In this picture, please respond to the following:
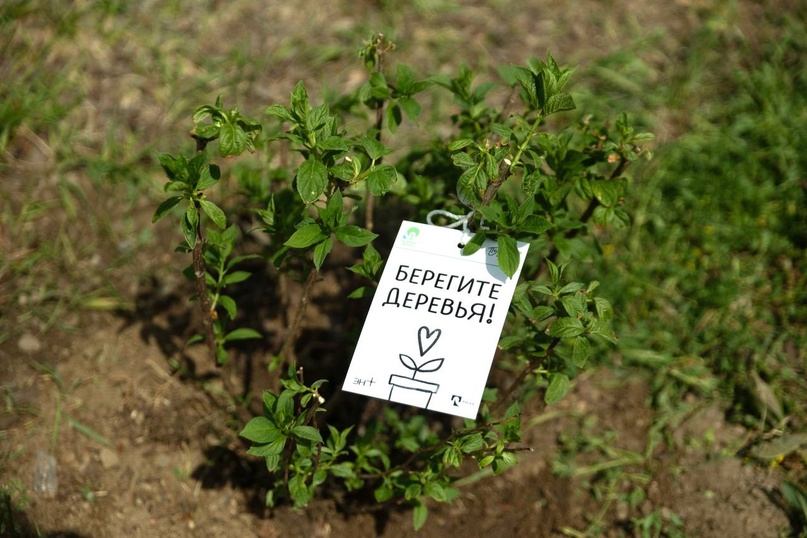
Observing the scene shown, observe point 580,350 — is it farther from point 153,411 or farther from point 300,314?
point 153,411

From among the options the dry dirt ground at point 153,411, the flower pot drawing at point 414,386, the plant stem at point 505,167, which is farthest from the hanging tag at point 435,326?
the dry dirt ground at point 153,411

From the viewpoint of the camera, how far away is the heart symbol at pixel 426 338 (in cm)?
170

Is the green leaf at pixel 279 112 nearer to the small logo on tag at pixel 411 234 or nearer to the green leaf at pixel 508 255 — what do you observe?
the small logo on tag at pixel 411 234

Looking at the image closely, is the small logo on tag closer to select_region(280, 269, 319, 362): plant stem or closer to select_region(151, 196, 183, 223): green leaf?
select_region(280, 269, 319, 362): plant stem

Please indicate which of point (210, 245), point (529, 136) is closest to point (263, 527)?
point (210, 245)

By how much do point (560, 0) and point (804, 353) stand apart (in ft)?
7.48

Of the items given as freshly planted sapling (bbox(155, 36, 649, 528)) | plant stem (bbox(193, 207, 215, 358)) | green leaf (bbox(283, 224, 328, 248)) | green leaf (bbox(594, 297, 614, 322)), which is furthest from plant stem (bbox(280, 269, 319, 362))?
green leaf (bbox(594, 297, 614, 322))

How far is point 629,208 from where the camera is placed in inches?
123

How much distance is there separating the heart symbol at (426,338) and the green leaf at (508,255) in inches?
8.8

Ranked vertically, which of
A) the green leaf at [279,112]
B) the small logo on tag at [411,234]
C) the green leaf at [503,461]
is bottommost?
the green leaf at [503,461]

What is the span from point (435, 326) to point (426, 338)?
0.12ft

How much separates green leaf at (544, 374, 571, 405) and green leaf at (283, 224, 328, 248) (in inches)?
26.8

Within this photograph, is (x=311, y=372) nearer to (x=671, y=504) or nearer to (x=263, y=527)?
(x=263, y=527)

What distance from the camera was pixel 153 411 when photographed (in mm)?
2479
